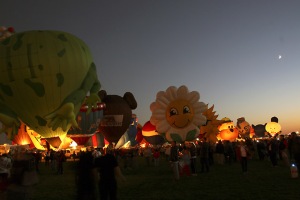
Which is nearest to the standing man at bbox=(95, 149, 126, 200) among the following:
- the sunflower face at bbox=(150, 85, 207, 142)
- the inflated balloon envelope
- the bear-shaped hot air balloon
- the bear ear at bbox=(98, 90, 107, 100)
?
the sunflower face at bbox=(150, 85, 207, 142)

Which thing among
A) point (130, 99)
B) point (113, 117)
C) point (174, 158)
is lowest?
point (174, 158)

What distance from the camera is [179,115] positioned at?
68.3ft

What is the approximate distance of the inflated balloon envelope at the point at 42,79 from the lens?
2153 centimetres

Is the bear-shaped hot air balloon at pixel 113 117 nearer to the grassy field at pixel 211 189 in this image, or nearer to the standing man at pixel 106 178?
the grassy field at pixel 211 189

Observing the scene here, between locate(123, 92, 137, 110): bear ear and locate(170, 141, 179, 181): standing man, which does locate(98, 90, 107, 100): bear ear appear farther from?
locate(170, 141, 179, 181): standing man

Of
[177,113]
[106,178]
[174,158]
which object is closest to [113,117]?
[177,113]

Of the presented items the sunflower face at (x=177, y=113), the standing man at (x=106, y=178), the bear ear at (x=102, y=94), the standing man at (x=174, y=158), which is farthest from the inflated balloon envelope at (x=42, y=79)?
the standing man at (x=106, y=178)

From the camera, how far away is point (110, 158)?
7.30 meters

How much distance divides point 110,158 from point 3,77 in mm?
16588

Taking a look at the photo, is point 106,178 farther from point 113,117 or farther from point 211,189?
point 113,117

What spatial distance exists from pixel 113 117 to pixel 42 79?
14989 millimetres

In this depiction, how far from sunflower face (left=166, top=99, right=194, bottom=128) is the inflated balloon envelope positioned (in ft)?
20.8

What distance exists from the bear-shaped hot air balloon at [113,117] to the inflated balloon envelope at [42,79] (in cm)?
1236

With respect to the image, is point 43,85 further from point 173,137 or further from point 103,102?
point 103,102
